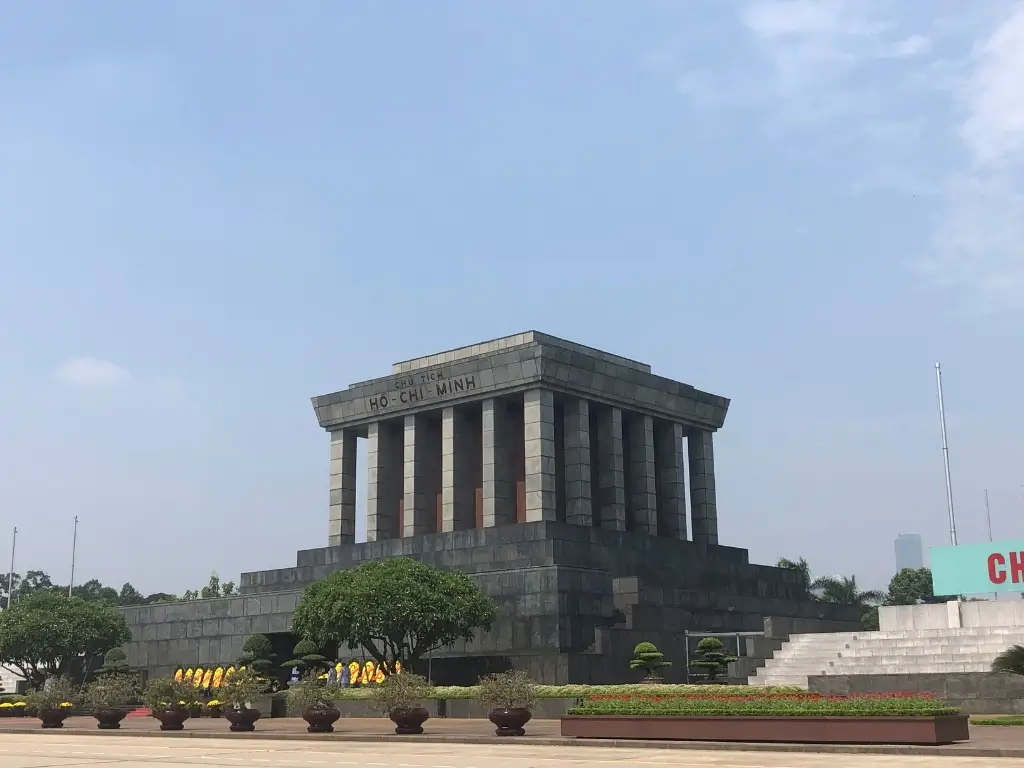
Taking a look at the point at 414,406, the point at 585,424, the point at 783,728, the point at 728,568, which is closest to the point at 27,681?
the point at 414,406

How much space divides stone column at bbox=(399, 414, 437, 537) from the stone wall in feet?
98.3

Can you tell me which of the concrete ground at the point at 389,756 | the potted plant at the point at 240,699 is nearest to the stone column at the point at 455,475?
the potted plant at the point at 240,699

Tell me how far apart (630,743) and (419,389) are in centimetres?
3815

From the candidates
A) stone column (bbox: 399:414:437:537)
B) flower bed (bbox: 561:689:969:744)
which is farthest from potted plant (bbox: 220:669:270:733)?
stone column (bbox: 399:414:437:537)

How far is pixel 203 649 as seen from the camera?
200ft

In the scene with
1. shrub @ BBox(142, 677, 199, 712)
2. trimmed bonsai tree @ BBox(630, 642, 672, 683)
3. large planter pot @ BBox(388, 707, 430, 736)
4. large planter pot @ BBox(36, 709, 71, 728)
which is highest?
trimmed bonsai tree @ BBox(630, 642, 672, 683)

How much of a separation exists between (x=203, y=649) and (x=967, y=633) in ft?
125

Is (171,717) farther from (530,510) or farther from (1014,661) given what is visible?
(1014,661)

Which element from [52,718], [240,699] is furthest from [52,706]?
[240,699]

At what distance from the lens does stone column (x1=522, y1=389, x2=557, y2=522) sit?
193 feet

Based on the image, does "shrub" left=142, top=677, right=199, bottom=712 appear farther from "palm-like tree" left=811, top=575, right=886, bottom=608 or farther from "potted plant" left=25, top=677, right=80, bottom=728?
"palm-like tree" left=811, top=575, right=886, bottom=608

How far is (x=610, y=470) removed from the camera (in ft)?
210

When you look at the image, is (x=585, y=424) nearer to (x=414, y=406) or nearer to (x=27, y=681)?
(x=414, y=406)

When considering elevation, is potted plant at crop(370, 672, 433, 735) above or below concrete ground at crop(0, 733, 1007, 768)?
above
